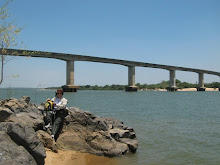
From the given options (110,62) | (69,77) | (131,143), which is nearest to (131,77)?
(110,62)

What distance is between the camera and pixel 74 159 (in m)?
7.13

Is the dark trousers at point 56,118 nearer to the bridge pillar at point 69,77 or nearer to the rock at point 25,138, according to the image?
the rock at point 25,138

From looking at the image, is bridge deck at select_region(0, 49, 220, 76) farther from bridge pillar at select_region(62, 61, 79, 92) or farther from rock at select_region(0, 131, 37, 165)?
rock at select_region(0, 131, 37, 165)

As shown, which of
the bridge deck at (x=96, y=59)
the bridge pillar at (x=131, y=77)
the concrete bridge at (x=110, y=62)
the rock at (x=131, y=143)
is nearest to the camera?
the rock at (x=131, y=143)

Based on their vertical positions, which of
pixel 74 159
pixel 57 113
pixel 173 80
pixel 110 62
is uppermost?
pixel 110 62

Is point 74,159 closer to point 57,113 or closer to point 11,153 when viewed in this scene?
point 57,113

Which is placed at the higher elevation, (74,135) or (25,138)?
(25,138)

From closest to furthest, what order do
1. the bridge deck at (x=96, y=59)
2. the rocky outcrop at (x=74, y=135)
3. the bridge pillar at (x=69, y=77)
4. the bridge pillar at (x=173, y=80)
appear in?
the rocky outcrop at (x=74, y=135) < the bridge deck at (x=96, y=59) < the bridge pillar at (x=69, y=77) < the bridge pillar at (x=173, y=80)

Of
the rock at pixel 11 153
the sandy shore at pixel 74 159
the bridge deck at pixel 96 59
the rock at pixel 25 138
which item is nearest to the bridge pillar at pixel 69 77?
the bridge deck at pixel 96 59

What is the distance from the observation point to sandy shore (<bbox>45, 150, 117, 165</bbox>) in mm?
6613

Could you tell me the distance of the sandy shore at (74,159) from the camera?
6.61m

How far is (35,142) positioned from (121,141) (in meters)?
4.29

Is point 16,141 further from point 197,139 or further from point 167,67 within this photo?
point 167,67

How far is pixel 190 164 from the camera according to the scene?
7.66m
